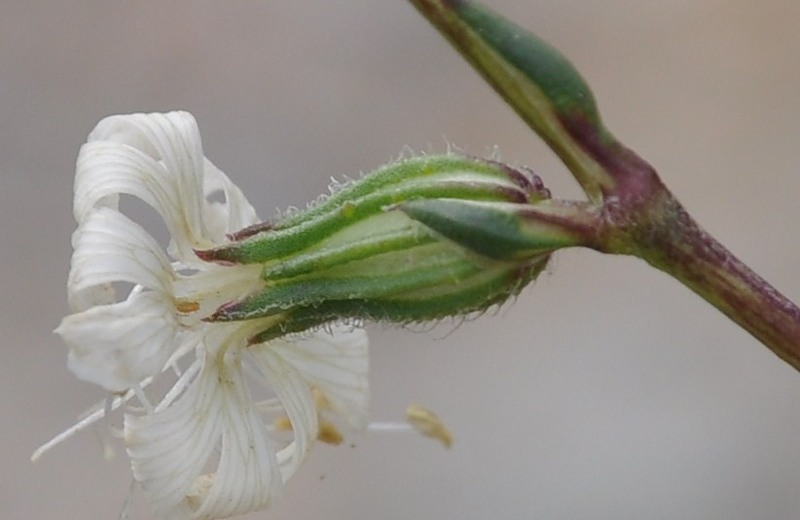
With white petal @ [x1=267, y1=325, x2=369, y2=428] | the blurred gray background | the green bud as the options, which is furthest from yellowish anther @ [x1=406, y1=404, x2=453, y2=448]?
the blurred gray background

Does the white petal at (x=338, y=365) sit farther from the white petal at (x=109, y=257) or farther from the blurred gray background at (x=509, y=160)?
the blurred gray background at (x=509, y=160)

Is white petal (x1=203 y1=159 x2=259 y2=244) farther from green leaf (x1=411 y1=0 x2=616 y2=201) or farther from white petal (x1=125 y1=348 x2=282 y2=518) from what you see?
green leaf (x1=411 y1=0 x2=616 y2=201)

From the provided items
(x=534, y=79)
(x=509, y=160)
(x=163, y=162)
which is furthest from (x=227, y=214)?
(x=509, y=160)

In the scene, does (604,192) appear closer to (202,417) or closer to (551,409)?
(202,417)

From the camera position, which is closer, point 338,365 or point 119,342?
point 119,342

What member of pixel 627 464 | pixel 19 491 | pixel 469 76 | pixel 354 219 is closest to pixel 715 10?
pixel 469 76

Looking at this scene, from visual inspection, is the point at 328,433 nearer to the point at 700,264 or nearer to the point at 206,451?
the point at 206,451
